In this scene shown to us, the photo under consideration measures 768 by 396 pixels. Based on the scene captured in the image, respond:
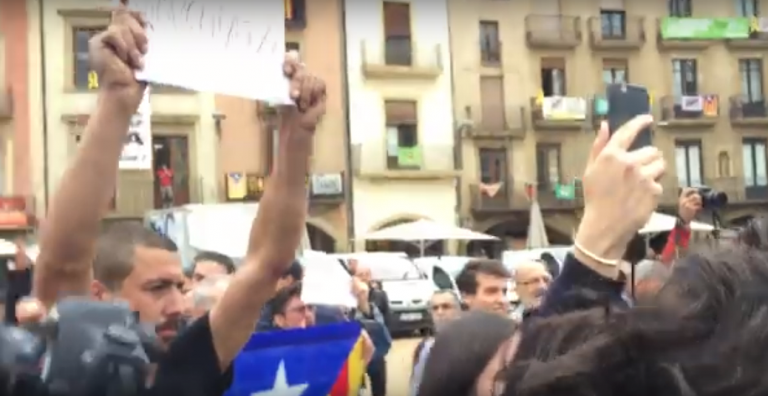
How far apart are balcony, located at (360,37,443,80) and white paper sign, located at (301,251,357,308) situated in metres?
21.1

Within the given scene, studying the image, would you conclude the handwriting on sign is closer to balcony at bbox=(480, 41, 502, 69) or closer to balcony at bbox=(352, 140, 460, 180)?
balcony at bbox=(352, 140, 460, 180)

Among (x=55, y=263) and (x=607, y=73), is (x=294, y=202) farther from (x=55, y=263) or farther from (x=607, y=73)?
(x=607, y=73)

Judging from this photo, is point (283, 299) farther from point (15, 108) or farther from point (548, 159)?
point (548, 159)

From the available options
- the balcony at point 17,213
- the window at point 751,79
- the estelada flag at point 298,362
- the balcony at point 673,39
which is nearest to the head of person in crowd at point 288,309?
the estelada flag at point 298,362

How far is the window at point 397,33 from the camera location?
28562 millimetres

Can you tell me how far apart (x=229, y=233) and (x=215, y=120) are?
9.60m

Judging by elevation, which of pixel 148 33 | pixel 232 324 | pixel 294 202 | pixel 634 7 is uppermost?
pixel 634 7

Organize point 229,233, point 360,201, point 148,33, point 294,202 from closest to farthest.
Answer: point 148,33
point 294,202
point 229,233
point 360,201

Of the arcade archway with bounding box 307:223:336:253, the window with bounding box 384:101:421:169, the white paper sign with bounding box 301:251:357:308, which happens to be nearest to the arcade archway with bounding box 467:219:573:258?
the window with bounding box 384:101:421:169

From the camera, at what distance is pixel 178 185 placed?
26.4 meters

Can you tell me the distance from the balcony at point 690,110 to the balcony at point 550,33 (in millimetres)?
3059

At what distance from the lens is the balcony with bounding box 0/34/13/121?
24.8m

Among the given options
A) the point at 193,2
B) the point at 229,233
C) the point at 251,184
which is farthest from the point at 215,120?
the point at 193,2

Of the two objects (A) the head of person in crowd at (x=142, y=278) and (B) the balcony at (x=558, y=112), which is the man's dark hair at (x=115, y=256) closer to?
(A) the head of person in crowd at (x=142, y=278)
